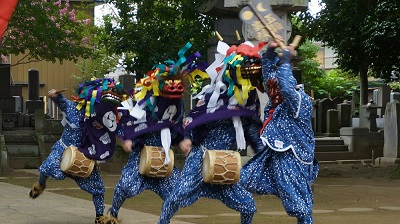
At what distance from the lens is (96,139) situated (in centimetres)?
1066

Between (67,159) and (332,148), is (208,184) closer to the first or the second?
(67,159)

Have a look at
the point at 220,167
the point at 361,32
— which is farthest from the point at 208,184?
the point at 361,32

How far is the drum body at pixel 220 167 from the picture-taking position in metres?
8.35

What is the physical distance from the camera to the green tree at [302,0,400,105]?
18.8 meters

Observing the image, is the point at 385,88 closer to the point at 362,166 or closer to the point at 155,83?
the point at 362,166

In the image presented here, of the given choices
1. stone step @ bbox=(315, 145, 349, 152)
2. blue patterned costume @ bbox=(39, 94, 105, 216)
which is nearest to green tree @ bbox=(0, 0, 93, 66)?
stone step @ bbox=(315, 145, 349, 152)

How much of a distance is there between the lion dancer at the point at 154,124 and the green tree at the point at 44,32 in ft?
34.3

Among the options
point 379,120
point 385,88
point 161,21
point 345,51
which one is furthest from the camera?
point 385,88

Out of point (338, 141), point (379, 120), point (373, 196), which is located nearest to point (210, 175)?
point (373, 196)

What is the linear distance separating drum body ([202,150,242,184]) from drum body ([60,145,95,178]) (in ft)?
7.73

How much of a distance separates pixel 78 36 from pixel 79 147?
39.0ft

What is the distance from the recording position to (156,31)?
64.8 ft

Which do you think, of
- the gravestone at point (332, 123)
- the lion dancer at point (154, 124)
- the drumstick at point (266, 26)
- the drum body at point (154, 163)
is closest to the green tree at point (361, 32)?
the gravestone at point (332, 123)

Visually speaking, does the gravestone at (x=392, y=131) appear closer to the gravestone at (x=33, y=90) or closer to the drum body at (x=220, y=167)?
the gravestone at (x=33, y=90)
